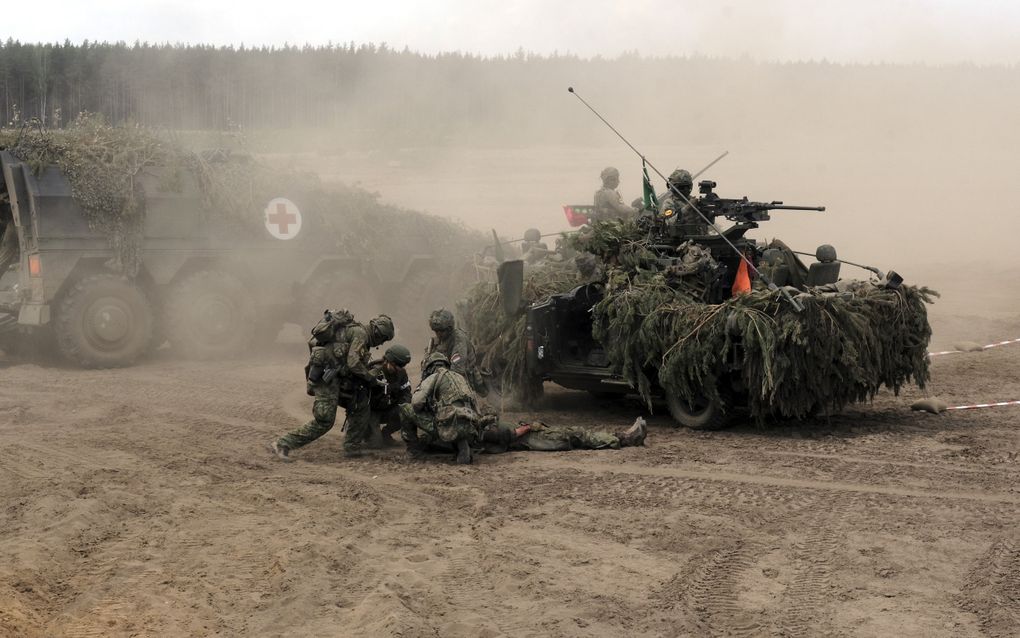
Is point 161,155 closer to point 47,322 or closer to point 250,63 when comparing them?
point 47,322

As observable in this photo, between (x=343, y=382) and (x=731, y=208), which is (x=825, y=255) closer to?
(x=731, y=208)

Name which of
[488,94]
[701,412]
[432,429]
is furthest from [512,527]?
[488,94]

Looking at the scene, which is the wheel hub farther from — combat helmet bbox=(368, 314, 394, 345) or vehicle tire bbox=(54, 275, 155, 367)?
combat helmet bbox=(368, 314, 394, 345)

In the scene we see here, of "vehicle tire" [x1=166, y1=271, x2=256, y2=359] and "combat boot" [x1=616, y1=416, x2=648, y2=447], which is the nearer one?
"combat boot" [x1=616, y1=416, x2=648, y2=447]

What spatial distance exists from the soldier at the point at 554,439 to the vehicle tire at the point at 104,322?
22.7ft

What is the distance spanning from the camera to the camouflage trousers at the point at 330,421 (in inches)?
376

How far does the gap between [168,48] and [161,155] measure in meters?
14.5

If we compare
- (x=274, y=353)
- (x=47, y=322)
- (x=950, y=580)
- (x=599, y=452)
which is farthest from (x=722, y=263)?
(x=47, y=322)

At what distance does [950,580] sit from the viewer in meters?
6.45

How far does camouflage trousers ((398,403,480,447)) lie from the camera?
30.6 feet

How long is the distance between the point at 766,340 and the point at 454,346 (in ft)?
8.43

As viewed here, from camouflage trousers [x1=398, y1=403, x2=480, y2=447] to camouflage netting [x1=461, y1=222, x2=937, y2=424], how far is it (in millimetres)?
1841

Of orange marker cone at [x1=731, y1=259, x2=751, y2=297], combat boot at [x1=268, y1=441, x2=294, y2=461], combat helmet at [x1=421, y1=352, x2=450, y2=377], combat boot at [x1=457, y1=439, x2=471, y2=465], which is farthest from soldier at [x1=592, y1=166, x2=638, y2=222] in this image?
combat boot at [x1=268, y1=441, x2=294, y2=461]

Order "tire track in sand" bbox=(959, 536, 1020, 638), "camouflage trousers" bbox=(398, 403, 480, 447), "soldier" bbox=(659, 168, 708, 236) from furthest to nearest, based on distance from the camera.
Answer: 1. "soldier" bbox=(659, 168, 708, 236)
2. "camouflage trousers" bbox=(398, 403, 480, 447)
3. "tire track in sand" bbox=(959, 536, 1020, 638)
